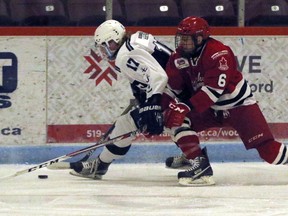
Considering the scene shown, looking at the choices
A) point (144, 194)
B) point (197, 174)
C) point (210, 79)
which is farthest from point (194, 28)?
point (144, 194)

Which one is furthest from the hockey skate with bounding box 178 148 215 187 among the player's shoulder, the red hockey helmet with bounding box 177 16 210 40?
the red hockey helmet with bounding box 177 16 210 40

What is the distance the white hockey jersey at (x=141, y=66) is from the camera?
4.52m

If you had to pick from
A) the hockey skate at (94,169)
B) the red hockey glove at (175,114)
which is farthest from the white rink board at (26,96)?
the red hockey glove at (175,114)

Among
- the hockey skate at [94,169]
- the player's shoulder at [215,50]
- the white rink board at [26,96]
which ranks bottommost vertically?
the hockey skate at [94,169]

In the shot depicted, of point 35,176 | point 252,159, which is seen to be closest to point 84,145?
point 35,176

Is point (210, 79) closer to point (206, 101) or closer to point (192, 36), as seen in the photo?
point (206, 101)

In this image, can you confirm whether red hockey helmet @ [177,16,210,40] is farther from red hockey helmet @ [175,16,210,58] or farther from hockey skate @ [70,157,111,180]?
hockey skate @ [70,157,111,180]

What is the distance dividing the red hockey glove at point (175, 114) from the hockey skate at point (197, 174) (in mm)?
218

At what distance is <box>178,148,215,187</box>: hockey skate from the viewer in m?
4.54

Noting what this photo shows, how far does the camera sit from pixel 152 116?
176 inches

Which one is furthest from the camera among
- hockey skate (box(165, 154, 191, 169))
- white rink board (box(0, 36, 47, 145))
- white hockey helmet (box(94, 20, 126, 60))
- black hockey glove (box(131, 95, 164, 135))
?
white rink board (box(0, 36, 47, 145))

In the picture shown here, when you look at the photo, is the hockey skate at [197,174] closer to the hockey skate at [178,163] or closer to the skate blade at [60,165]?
the hockey skate at [178,163]

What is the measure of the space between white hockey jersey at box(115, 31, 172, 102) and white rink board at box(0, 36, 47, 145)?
1098 millimetres

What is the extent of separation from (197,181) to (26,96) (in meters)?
1.53
